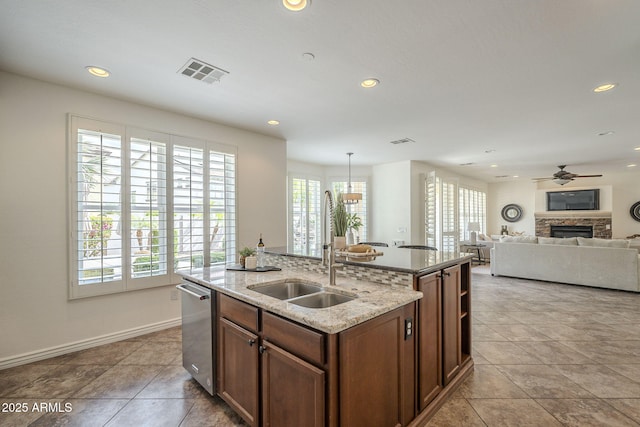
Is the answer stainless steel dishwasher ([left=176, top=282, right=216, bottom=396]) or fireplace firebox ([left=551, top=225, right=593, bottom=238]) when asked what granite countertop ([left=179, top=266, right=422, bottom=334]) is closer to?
stainless steel dishwasher ([left=176, top=282, right=216, bottom=396])

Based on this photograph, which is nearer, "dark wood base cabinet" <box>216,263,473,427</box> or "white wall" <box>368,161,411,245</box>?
"dark wood base cabinet" <box>216,263,473,427</box>

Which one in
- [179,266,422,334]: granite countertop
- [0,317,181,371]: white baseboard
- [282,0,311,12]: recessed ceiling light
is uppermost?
[282,0,311,12]: recessed ceiling light

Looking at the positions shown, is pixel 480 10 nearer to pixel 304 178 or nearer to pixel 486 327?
pixel 486 327

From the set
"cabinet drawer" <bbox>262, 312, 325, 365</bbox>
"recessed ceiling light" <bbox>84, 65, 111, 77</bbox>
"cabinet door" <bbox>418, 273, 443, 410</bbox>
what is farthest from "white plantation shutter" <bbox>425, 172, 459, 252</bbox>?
"recessed ceiling light" <bbox>84, 65, 111, 77</bbox>

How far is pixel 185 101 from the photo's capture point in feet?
10.7

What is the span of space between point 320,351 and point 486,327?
3.20 m

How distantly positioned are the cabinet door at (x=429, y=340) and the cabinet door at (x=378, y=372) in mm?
106

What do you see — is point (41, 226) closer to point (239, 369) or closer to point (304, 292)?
point (239, 369)

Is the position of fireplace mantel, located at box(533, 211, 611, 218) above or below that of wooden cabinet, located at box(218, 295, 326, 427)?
above

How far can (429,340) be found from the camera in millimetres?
1985

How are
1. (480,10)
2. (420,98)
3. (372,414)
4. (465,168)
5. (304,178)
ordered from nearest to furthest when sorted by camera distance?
(372,414) → (480,10) → (420,98) → (304,178) → (465,168)

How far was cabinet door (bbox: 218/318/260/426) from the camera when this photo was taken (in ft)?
5.68

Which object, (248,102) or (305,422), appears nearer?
(305,422)

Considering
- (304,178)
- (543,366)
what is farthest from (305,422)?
(304,178)
